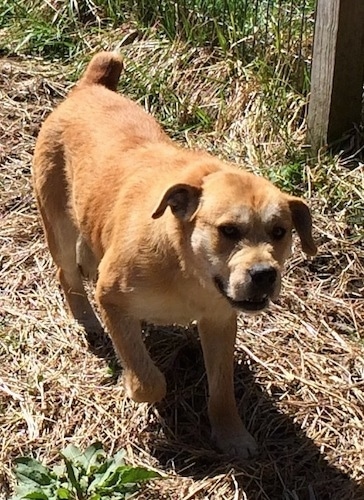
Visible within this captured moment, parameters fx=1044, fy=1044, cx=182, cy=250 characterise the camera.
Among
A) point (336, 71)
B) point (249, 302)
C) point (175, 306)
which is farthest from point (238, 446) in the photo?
point (336, 71)

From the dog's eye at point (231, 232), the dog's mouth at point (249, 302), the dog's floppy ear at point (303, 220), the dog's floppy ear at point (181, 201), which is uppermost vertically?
the dog's floppy ear at point (181, 201)

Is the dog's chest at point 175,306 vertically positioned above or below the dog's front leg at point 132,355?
above

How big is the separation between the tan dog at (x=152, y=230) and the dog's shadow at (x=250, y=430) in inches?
4.3

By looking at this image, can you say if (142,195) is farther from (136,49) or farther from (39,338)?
(136,49)

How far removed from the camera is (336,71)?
5.97m

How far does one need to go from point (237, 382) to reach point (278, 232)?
114cm

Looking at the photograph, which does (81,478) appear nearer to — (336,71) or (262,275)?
(262,275)

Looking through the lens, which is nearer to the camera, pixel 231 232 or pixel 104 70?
pixel 231 232

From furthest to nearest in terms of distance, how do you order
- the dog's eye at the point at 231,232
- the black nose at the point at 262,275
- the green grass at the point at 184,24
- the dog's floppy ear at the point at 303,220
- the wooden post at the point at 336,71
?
the green grass at the point at 184,24 < the wooden post at the point at 336,71 < the dog's floppy ear at the point at 303,220 < the dog's eye at the point at 231,232 < the black nose at the point at 262,275

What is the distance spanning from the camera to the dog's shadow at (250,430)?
14.4ft

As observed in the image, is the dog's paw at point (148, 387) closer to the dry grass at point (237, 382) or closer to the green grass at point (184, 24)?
the dry grass at point (237, 382)

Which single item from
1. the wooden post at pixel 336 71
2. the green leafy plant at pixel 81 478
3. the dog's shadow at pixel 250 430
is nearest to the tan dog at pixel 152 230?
the dog's shadow at pixel 250 430

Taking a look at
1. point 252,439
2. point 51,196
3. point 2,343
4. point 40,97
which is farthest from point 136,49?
point 252,439

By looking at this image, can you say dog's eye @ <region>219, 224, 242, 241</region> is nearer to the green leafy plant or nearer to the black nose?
the black nose
